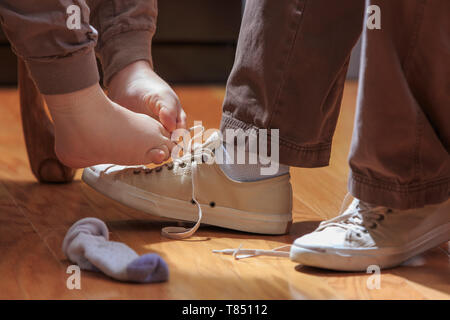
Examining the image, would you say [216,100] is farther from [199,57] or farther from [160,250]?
[160,250]

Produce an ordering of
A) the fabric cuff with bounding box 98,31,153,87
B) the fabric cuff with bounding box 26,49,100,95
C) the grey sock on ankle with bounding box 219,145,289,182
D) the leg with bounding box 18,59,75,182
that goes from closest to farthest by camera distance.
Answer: the fabric cuff with bounding box 26,49,100,95 → the grey sock on ankle with bounding box 219,145,289,182 → the fabric cuff with bounding box 98,31,153,87 → the leg with bounding box 18,59,75,182

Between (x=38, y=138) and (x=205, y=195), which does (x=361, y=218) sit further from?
(x=38, y=138)

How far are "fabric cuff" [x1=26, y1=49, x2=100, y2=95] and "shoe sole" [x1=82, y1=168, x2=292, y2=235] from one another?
0.17m

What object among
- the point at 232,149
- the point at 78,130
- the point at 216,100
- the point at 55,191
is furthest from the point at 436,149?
the point at 216,100

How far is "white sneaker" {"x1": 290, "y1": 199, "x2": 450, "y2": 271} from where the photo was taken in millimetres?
702

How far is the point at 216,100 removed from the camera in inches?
83.0

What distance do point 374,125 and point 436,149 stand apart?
0.25 ft

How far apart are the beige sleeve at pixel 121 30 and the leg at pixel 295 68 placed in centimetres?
21

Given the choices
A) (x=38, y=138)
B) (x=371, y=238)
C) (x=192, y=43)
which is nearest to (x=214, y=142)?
(x=371, y=238)

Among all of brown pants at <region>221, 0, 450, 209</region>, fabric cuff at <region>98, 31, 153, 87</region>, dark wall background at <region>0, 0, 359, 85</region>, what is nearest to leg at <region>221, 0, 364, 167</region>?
brown pants at <region>221, 0, 450, 209</region>

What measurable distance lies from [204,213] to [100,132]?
0.58ft

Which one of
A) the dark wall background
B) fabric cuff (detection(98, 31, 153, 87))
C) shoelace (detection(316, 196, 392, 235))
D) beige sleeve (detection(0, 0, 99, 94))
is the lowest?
the dark wall background

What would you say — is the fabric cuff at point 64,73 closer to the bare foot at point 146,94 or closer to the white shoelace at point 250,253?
the bare foot at point 146,94

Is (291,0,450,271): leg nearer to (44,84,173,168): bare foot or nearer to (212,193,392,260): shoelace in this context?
(212,193,392,260): shoelace
